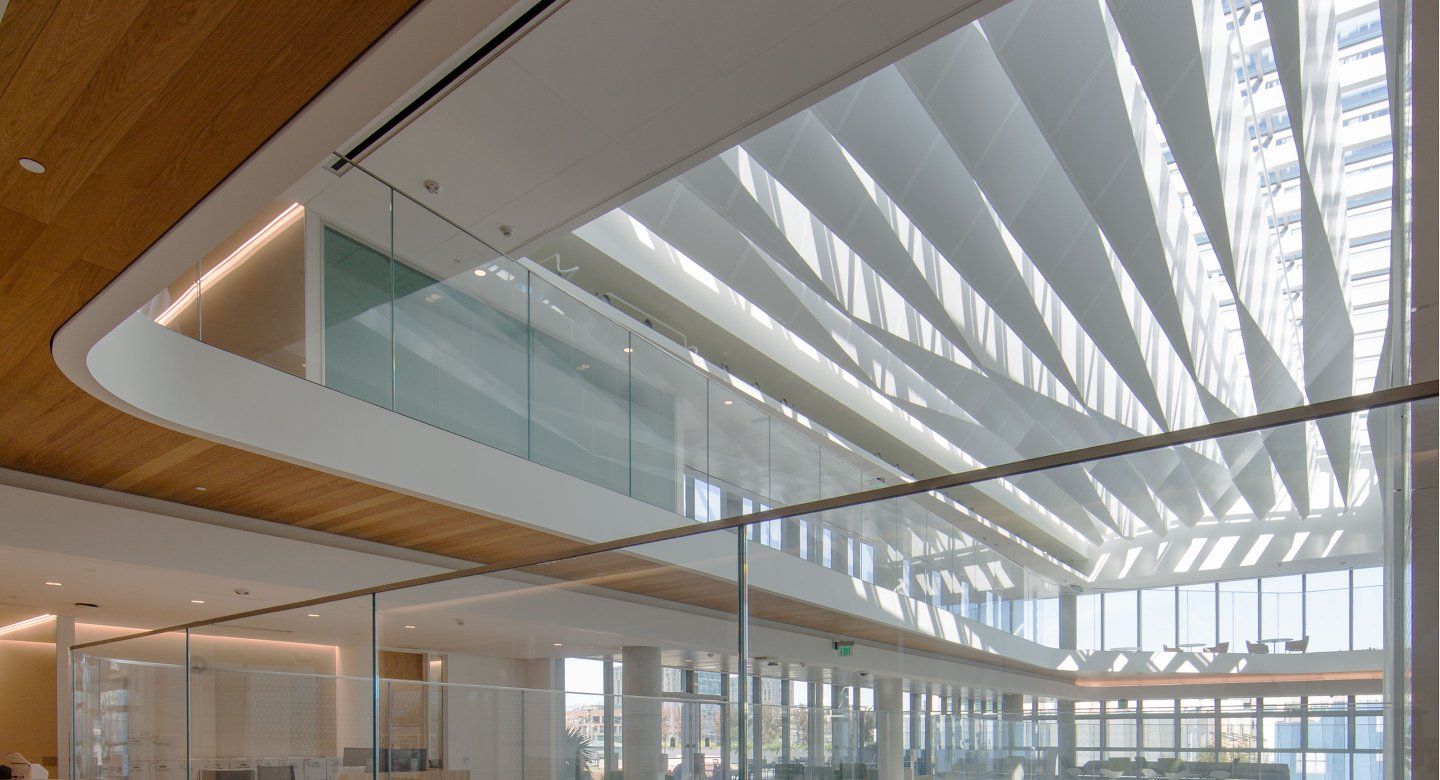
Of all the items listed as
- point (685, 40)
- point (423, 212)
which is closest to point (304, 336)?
point (423, 212)

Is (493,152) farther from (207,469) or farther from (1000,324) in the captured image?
(1000,324)

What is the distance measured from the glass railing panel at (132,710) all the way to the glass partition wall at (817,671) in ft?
4.11

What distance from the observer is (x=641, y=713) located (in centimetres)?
333

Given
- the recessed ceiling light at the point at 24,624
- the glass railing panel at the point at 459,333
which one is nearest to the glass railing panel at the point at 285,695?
the glass railing panel at the point at 459,333

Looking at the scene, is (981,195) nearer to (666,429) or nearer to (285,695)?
(666,429)

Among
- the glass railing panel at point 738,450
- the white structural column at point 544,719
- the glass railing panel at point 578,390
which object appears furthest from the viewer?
the glass railing panel at point 738,450

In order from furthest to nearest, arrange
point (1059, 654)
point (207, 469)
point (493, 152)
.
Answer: point (207, 469) < point (493, 152) < point (1059, 654)

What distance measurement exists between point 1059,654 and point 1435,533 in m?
0.78

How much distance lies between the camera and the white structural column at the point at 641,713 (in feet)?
10.7

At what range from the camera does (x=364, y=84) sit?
271 cm

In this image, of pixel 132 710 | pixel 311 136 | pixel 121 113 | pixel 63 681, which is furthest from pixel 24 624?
pixel 311 136

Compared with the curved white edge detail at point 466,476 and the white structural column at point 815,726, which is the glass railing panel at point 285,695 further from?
the white structural column at point 815,726

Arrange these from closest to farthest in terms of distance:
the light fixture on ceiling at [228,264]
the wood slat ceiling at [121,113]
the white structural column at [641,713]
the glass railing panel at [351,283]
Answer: the wood slat ceiling at [121,113] < the white structural column at [641,713] < the light fixture on ceiling at [228,264] < the glass railing panel at [351,283]

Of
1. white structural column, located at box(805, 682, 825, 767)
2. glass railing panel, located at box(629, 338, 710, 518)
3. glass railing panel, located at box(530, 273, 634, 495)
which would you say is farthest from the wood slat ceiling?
glass railing panel, located at box(629, 338, 710, 518)
